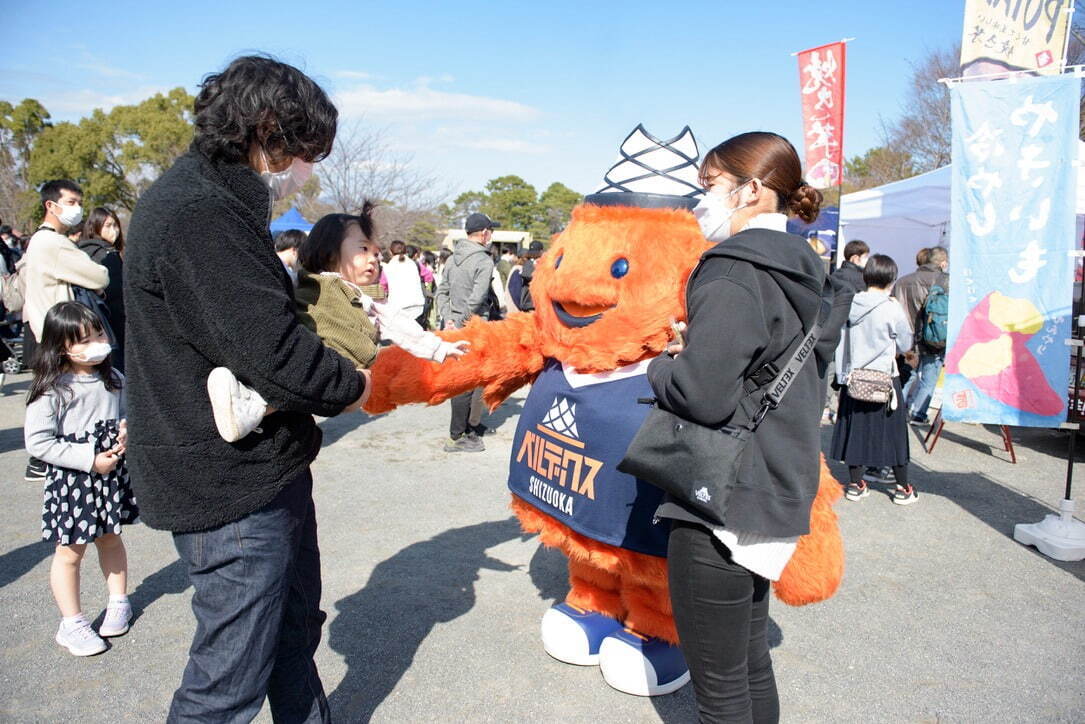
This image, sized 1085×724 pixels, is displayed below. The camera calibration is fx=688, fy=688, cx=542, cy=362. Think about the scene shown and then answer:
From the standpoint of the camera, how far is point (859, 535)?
4.35 meters

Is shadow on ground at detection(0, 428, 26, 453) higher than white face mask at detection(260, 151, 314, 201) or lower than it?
lower

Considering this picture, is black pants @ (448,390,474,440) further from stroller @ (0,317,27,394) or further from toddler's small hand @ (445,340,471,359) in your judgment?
stroller @ (0,317,27,394)

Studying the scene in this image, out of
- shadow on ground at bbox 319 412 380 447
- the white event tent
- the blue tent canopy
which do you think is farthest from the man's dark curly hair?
the blue tent canopy

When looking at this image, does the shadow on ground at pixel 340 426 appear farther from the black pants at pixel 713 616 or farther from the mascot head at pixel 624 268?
the black pants at pixel 713 616

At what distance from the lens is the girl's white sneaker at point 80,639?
2824 millimetres

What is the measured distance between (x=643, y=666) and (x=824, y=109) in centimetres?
847

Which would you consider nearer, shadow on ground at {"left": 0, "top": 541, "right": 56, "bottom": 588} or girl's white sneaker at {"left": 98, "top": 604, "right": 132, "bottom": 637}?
girl's white sneaker at {"left": 98, "top": 604, "right": 132, "bottom": 637}

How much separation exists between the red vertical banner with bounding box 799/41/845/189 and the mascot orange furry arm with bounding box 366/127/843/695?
7.16 m

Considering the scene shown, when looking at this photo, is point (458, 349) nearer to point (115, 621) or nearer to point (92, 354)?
point (92, 354)

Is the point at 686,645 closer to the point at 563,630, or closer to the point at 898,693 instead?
the point at 563,630

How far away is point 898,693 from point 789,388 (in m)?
1.74

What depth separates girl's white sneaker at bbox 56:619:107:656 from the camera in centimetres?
282

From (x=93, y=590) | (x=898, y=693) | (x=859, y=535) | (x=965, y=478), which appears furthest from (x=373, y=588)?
(x=965, y=478)

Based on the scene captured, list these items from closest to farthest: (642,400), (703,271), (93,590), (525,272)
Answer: (703,271) → (642,400) → (93,590) → (525,272)
